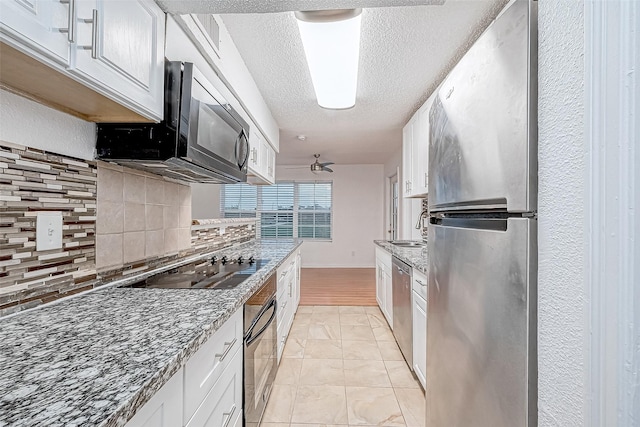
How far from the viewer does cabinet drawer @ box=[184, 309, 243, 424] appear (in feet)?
2.68

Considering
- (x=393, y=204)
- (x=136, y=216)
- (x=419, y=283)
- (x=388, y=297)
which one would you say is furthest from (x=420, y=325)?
(x=393, y=204)

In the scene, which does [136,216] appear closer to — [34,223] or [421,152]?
[34,223]

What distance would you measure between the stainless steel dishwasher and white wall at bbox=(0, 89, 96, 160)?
6.66ft

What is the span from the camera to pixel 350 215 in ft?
24.0

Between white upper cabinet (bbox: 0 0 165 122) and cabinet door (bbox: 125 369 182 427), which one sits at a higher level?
white upper cabinet (bbox: 0 0 165 122)

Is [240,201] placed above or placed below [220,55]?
below

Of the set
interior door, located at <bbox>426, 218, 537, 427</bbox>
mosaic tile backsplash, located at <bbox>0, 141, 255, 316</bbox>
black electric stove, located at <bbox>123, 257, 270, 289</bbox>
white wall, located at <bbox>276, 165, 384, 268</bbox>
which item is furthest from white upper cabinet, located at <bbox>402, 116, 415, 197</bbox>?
white wall, located at <bbox>276, 165, 384, 268</bbox>

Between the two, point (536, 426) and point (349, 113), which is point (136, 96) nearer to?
point (536, 426)

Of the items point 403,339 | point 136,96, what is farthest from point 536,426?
point 403,339

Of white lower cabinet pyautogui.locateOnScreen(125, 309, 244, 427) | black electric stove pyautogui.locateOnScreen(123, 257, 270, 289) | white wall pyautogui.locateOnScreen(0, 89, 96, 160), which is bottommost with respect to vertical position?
white lower cabinet pyautogui.locateOnScreen(125, 309, 244, 427)

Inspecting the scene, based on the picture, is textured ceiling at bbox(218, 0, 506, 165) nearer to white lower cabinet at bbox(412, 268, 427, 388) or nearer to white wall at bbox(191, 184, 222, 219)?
white wall at bbox(191, 184, 222, 219)

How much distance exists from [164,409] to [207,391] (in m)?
0.25

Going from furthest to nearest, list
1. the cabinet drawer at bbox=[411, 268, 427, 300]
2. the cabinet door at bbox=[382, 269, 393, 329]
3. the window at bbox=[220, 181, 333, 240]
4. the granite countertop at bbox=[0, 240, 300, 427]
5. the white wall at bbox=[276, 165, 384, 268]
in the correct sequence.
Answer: the window at bbox=[220, 181, 333, 240] < the white wall at bbox=[276, 165, 384, 268] < the cabinet door at bbox=[382, 269, 393, 329] < the cabinet drawer at bbox=[411, 268, 427, 300] < the granite countertop at bbox=[0, 240, 300, 427]

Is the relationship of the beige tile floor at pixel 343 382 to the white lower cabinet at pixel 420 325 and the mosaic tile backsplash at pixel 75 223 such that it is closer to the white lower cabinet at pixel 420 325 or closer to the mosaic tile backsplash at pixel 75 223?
the white lower cabinet at pixel 420 325
